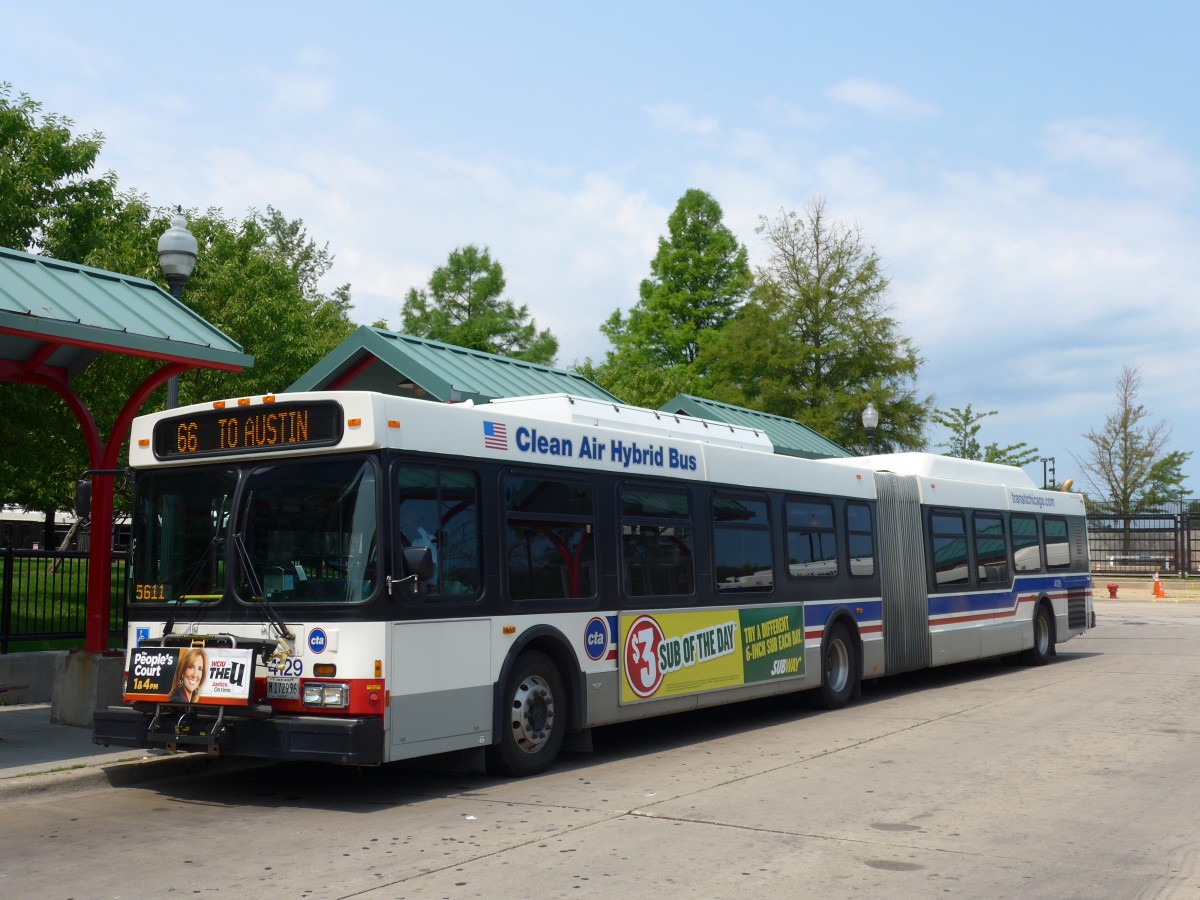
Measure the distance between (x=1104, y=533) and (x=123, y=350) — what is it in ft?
164

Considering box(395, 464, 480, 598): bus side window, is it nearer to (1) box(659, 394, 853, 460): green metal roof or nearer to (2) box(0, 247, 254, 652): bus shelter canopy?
(2) box(0, 247, 254, 652): bus shelter canopy

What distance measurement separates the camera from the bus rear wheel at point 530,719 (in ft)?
32.3

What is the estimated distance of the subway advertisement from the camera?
11387 millimetres

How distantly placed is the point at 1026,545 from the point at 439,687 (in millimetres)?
14000

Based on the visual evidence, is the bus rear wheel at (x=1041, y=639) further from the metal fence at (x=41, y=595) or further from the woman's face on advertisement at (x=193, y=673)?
the woman's face on advertisement at (x=193, y=673)

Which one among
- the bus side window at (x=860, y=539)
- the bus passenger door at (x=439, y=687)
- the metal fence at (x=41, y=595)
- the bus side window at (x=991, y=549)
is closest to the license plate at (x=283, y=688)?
the bus passenger door at (x=439, y=687)

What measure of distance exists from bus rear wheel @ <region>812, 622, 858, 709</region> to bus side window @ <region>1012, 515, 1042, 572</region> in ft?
19.0

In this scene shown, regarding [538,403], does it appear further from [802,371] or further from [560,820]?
[802,371]

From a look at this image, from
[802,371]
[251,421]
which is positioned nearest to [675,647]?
[251,421]

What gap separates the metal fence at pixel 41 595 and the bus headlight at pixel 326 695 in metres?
6.60

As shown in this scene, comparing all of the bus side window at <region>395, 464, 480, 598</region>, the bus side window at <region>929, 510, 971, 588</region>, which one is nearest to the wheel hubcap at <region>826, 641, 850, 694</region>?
Result: the bus side window at <region>929, 510, 971, 588</region>

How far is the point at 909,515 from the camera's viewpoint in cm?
1719

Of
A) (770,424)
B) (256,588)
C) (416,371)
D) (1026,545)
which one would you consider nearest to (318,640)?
(256,588)

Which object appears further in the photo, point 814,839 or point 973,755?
point 973,755
